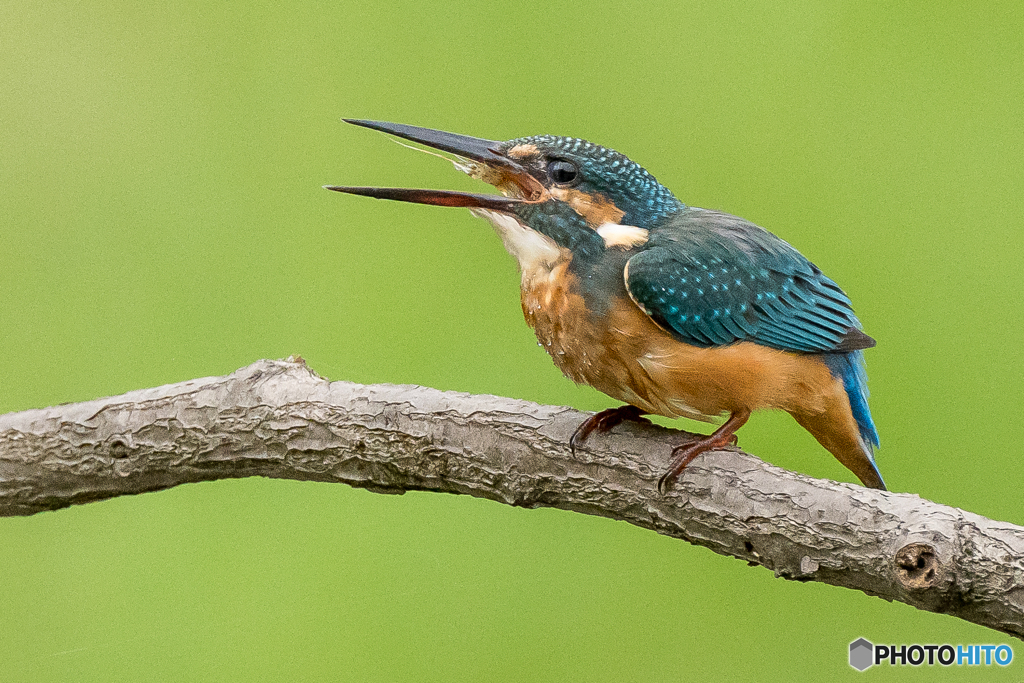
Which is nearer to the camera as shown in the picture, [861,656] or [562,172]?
[562,172]

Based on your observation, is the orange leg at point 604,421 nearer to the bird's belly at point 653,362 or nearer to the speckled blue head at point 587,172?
the bird's belly at point 653,362

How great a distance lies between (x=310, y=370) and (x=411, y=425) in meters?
0.27

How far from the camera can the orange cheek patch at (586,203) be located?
62.6 inches

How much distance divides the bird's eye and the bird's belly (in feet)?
0.48

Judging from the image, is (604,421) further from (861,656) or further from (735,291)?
(861,656)

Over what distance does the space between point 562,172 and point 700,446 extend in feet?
1.59

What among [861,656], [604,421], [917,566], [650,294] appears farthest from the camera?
[861,656]

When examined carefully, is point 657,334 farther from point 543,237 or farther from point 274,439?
point 274,439

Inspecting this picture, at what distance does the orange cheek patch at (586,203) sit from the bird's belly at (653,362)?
101 mm

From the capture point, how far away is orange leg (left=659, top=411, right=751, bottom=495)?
1.56 meters

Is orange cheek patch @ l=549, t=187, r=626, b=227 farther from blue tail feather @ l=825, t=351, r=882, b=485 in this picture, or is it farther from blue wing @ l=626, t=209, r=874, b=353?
blue tail feather @ l=825, t=351, r=882, b=485

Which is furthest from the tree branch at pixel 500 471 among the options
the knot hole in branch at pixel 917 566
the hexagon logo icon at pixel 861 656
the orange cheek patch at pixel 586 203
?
the hexagon logo icon at pixel 861 656

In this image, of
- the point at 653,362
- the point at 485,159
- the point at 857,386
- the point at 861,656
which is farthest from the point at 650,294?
the point at 861,656

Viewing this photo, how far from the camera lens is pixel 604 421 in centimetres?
167
